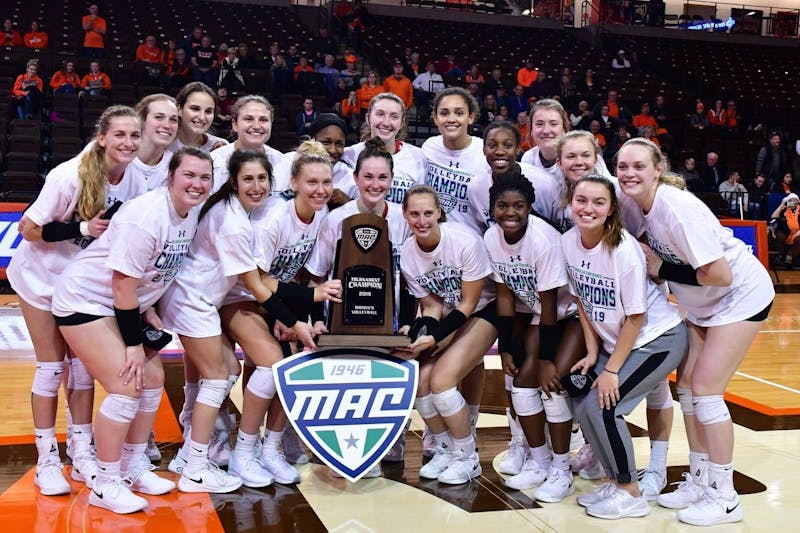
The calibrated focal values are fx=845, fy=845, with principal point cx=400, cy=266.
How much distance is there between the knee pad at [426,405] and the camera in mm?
4324

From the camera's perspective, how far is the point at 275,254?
431cm

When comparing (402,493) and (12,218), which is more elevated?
(12,218)

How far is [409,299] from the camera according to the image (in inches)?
181

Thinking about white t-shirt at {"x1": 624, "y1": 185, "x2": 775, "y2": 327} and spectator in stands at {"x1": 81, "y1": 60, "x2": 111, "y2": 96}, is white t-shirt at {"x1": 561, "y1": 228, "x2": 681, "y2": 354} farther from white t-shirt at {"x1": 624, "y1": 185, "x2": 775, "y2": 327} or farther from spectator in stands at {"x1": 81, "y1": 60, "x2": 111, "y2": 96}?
spectator in stands at {"x1": 81, "y1": 60, "x2": 111, "y2": 96}

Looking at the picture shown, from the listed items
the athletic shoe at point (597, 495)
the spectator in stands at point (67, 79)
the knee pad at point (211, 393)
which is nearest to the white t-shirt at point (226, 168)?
the knee pad at point (211, 393)

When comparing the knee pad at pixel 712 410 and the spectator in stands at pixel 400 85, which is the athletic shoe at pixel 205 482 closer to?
the knee pad at pixel 712 410

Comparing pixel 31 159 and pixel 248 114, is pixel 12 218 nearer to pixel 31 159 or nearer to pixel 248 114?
pixel 31 159

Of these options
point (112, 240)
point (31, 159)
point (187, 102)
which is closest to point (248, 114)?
point (187, 102)

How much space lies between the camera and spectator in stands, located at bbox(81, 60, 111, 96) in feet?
40.7

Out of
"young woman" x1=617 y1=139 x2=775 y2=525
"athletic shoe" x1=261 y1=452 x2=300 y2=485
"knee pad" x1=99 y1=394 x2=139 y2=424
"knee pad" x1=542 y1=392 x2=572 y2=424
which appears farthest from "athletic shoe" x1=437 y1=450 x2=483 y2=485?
"knee pad" x1=99 y1=394 x2=139 y2=424

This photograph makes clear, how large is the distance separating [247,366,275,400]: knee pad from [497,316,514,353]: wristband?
116cm

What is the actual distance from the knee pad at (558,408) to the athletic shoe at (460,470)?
49 centimetres

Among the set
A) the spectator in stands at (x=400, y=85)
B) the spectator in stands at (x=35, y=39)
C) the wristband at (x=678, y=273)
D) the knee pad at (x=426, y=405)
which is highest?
the spectator in stands at (x=35, y=39)

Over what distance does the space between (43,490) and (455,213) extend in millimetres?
2589
